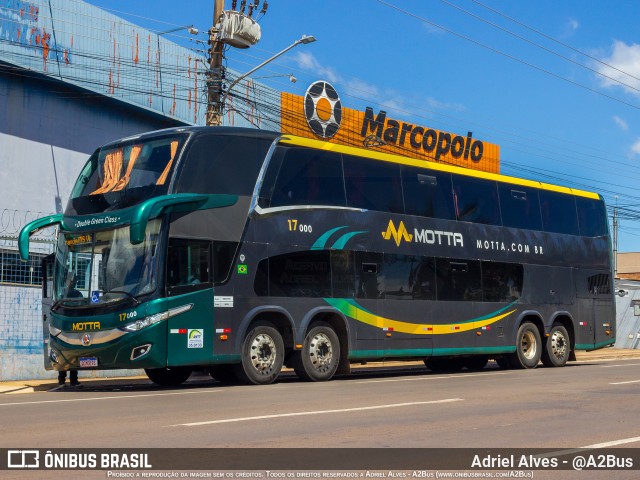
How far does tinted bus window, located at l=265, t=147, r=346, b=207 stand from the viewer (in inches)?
716

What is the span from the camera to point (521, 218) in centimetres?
2384

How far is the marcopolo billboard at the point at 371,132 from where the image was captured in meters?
36.2

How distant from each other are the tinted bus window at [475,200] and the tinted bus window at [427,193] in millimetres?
289

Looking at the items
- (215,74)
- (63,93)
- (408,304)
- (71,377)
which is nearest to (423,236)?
(408,304)

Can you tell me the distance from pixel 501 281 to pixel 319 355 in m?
6.07

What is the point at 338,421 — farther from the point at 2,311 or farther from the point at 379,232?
the point at 2,311

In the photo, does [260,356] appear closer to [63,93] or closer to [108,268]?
[108,268]

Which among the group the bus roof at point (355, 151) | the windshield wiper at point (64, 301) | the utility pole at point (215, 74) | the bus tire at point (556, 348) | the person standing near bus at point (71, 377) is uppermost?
the utility pole at point (215, 74)

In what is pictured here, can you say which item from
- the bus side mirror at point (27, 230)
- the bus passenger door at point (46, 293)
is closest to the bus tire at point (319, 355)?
the bus passenger door at point (46, 293)

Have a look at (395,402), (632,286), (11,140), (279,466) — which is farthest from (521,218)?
(632,286)

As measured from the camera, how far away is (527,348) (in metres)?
24.0

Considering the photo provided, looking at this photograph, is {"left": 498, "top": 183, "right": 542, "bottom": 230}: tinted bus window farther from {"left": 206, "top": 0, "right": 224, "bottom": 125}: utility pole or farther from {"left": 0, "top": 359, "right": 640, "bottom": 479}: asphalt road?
{"left": 206, "top": 0, "right": 224, "bottom": 125}: utility pole

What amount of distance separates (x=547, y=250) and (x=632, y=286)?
86.9ft

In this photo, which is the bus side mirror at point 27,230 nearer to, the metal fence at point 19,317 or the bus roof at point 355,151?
the bus roof at point 355,151
